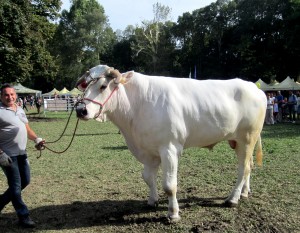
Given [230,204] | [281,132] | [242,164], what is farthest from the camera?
[281,132]

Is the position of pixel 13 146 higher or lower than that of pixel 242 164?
higher

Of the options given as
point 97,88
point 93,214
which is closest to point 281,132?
point 93,214

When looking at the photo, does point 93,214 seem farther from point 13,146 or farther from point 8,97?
point 8,97

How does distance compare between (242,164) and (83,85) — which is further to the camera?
(242,164)

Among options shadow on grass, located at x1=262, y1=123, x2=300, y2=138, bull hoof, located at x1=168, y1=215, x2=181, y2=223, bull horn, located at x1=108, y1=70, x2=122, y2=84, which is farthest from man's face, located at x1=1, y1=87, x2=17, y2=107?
shadow on grass, located at x1=262, y1=123, x2=300, y2=138

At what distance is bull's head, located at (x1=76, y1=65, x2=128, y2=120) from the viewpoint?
203 inches

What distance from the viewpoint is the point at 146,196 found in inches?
269

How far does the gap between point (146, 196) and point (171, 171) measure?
5.52 feet

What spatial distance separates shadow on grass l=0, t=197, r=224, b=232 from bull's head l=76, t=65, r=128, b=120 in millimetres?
1696

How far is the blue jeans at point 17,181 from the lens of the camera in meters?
5.26

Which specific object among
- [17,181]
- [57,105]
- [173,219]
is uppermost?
[17,181]

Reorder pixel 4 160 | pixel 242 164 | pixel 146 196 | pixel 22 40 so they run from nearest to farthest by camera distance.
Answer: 1. pixel 4 160
2. pixel 242 164
3. pixel 146 196
4. pixel 22 40

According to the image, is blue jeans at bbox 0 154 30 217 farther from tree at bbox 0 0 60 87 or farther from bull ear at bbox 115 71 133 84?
tree at bbox 0 0 60 87

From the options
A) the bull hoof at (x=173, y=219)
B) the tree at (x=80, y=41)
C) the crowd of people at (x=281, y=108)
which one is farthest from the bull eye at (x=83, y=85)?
the tree at (x=80, y=41)
